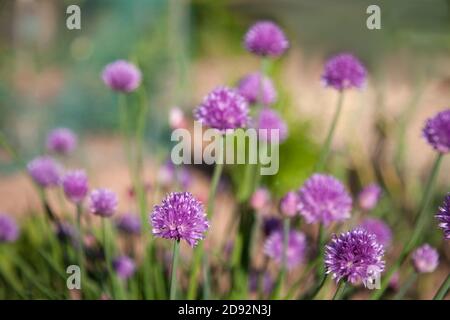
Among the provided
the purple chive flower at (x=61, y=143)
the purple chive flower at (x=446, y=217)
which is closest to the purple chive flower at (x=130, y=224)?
the purple chive flower at (x=61, y=143)

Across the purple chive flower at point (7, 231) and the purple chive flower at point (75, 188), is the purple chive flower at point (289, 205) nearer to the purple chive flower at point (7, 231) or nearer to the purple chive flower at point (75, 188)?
the purple chive flower at point (75, 188)

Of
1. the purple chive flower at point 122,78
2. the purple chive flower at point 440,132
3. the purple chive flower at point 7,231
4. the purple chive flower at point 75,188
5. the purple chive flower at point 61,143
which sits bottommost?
the purple chive flower at point 7,231

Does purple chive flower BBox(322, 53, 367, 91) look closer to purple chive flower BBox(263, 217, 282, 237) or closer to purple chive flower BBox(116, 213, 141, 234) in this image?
purple chive flower BBox(263, 217, 282, 237)

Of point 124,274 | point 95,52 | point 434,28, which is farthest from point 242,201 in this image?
point 434,28

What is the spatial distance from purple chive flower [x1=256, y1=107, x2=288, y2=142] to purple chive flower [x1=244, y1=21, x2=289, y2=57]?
130mm

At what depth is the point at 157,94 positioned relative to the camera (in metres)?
3.00

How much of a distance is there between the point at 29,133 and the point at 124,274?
171cm

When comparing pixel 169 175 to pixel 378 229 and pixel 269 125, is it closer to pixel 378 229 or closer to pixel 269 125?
pixel 269 125

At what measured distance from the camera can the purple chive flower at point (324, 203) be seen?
998mm

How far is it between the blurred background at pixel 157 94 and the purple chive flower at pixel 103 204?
129 cm

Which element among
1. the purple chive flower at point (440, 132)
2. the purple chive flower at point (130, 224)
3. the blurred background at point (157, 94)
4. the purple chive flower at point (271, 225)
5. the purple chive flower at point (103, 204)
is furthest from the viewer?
the blurred background at point (157, 94)

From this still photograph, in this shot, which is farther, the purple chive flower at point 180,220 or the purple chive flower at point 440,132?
the purple chive flower at point 440,132

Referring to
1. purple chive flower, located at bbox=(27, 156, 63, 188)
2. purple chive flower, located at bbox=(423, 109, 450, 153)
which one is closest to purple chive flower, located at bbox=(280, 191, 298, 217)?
purple chive flower, located at bbox=(423, 109, 450, 153)

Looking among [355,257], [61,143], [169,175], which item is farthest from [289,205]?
[61,143]
